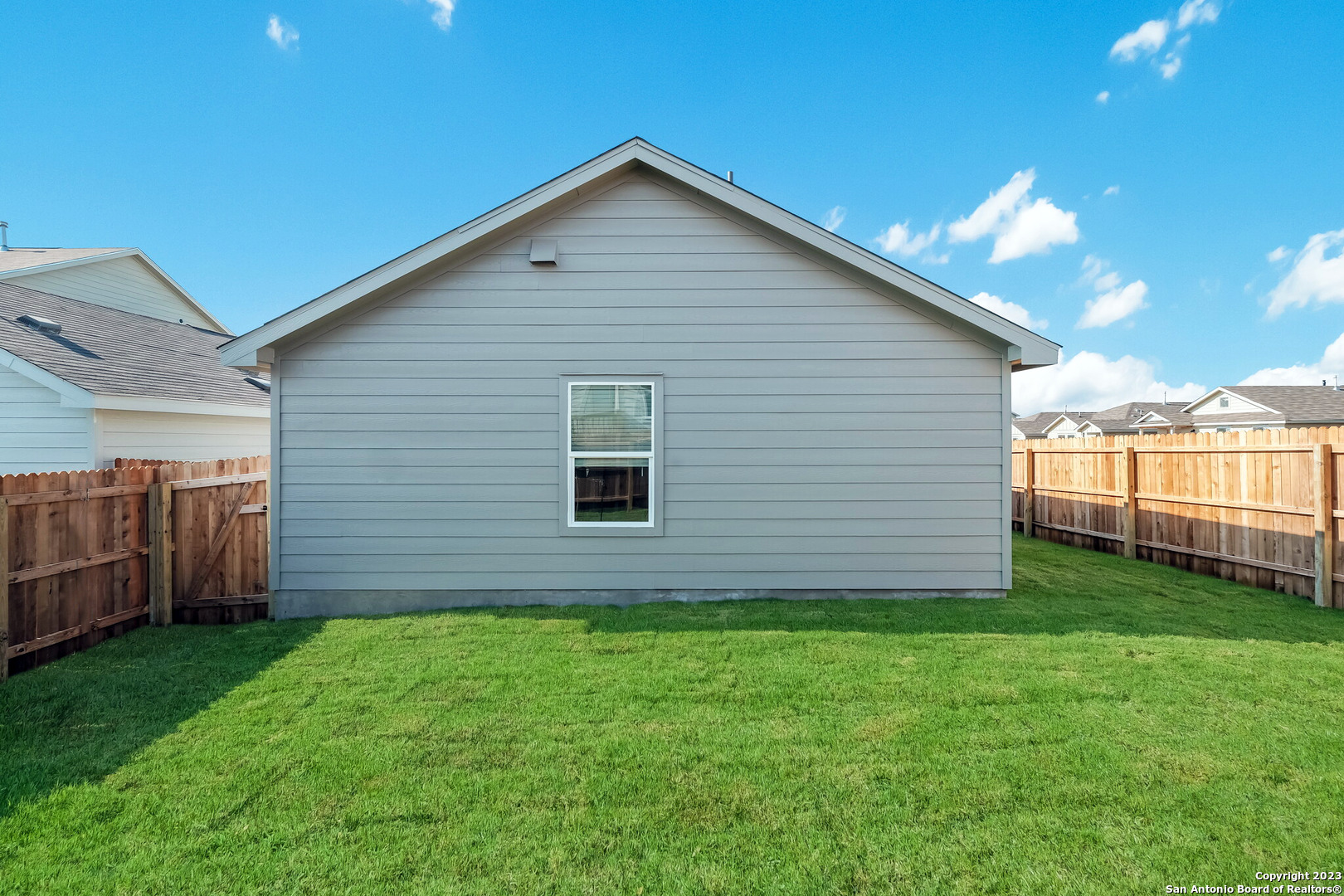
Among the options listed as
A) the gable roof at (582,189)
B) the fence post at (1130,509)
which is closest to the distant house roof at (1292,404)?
the fence post at (1130,509)

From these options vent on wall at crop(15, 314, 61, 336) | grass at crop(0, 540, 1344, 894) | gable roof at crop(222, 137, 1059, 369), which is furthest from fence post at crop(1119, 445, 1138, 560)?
vent on wall at crop(15, 314, 61, 336)

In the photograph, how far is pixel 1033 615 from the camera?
6023 mm

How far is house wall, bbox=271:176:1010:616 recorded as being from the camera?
651 centimetres

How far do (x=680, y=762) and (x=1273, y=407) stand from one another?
3757 cm

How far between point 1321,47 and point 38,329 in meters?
23.6

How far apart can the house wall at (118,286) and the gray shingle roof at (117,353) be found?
1.59 m

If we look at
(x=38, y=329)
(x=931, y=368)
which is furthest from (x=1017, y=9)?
(x=38, y=329)

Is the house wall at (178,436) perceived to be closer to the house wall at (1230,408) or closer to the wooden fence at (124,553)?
the wooden fence at (124,553)

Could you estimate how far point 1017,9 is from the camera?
1112 centimetres

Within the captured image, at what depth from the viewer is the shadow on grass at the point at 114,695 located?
330 cm

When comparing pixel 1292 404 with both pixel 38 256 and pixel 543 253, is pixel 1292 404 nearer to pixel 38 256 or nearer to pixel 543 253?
pixel 543 253

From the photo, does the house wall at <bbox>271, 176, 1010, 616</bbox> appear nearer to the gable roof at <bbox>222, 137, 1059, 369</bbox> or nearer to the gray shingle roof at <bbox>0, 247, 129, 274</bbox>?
the gable roof at <bbox>222, 137, 1059, 369</bbox>

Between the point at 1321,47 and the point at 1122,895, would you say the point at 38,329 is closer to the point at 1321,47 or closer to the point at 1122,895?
the point at 1122,895

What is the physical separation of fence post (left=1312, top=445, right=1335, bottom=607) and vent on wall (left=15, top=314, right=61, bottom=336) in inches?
727
